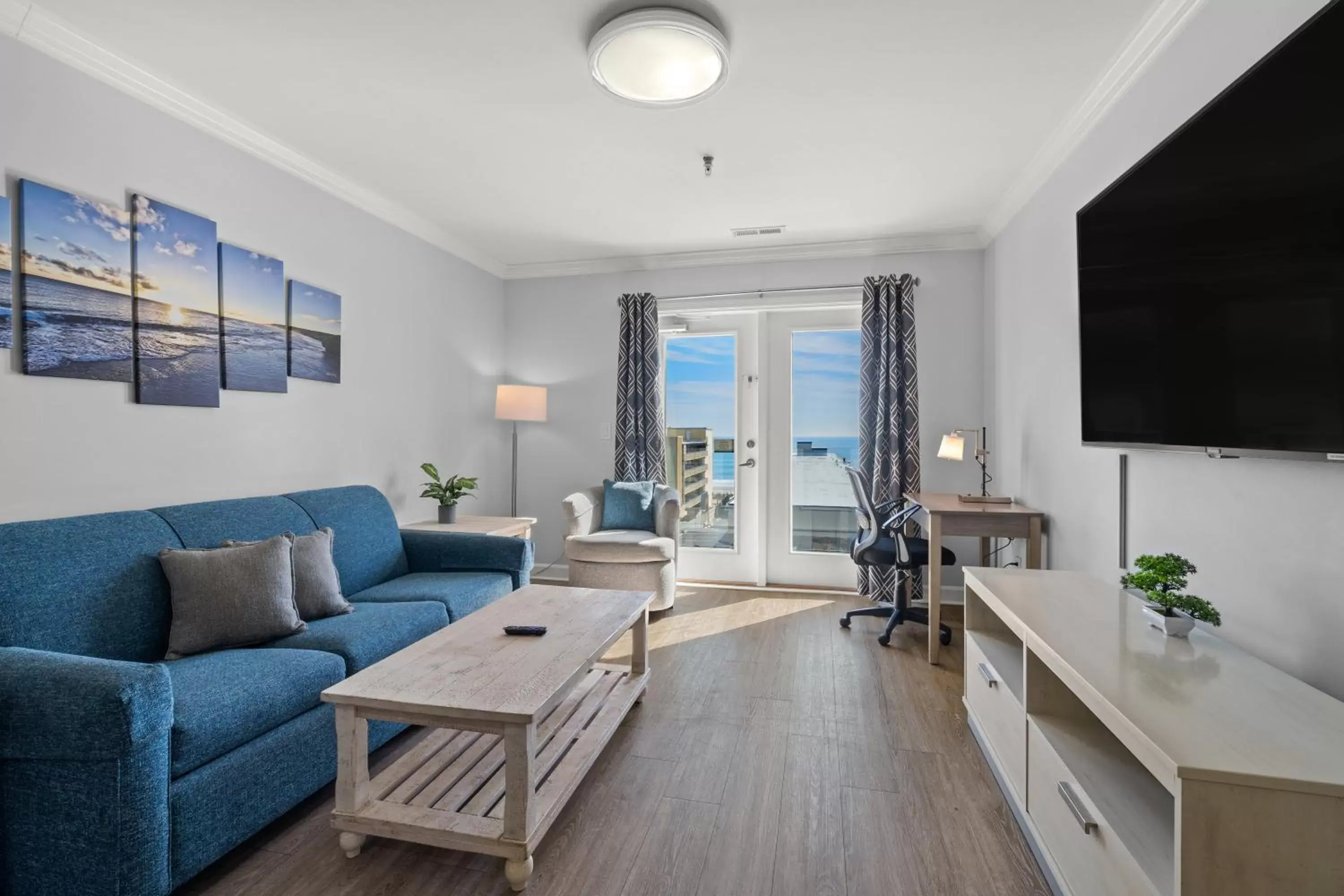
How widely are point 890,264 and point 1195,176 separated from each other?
2.78m

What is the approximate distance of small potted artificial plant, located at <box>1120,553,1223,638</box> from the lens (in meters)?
1.56

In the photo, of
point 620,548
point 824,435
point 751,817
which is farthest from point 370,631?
point 824,435

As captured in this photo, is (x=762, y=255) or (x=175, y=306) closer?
(x=175, y=306)

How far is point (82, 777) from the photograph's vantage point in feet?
4.45

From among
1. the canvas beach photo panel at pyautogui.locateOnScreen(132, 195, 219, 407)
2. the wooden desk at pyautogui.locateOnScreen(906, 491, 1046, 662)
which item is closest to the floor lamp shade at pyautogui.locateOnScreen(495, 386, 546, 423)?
the canvas beach photo panel at pyautogui.locateOnScreen(132, 195, 219, 407)

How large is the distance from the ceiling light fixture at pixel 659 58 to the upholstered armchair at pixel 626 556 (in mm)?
2469

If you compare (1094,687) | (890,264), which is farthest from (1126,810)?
(890,264)

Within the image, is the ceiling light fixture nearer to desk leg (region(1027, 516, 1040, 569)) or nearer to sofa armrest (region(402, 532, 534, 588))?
sofa armrest (region(402, 532, 534, 588))

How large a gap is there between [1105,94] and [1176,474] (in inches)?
58.8

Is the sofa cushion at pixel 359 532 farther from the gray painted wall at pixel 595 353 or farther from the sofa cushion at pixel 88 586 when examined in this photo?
the gray painted wall at pixel 595 353

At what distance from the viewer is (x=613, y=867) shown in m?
1.63

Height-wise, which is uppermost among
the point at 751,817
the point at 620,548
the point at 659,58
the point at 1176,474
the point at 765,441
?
the point at 659,58

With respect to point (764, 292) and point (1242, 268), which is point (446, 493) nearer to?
point (764, 292)

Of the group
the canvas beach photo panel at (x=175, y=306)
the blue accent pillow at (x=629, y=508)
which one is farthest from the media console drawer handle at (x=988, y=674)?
the canvas beach photo panel at (x=175, y=306)
